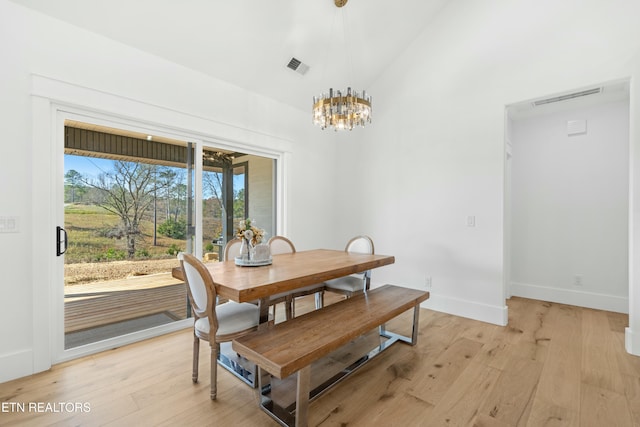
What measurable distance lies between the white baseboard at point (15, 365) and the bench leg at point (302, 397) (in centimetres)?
213

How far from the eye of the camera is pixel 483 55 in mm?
3395

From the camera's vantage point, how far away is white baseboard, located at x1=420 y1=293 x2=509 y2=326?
3223mm

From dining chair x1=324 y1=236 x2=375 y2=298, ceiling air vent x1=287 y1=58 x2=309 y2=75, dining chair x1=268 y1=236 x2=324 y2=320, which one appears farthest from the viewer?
ceiling air vent x1=287 y1=58 x2=309 y2=75

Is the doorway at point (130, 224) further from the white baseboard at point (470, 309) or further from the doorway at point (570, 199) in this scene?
the doorway at point (570, 199)

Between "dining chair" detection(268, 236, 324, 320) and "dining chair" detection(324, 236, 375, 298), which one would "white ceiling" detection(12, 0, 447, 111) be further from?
"dining chair" detection(324, 236, 375, 298)

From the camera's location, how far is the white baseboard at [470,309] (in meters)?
3.22

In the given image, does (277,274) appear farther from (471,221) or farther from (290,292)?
(471,221)

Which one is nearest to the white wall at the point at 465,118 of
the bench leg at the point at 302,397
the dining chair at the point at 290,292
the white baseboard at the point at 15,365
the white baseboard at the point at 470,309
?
the white baseboard at the point at 470,309

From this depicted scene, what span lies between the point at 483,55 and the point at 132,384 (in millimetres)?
4660

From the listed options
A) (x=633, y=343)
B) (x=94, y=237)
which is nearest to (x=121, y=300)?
(x=94, y=237)

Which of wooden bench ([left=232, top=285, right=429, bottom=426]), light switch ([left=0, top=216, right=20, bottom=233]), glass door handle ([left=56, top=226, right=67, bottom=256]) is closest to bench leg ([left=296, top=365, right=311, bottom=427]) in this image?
wooden bench ([left=232, top=285, right=429, bottom=426])

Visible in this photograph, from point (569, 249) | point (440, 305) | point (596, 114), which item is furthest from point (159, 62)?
point (569, 249)

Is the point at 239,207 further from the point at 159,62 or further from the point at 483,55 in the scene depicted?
the point at 483,55

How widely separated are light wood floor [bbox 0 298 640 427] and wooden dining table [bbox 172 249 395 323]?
70 cm
